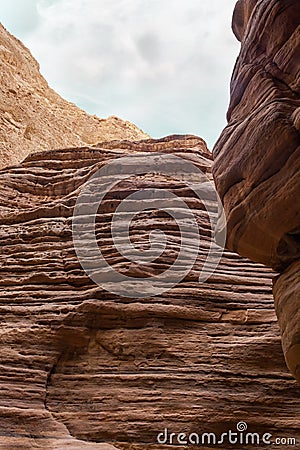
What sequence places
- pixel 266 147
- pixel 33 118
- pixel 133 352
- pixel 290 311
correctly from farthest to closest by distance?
pixel 33 118 → pixel 133 352 → pixel 290 311 → pixel 266 147

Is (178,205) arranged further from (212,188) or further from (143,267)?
(143,267)

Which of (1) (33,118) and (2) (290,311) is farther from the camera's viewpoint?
(1) (33,118)

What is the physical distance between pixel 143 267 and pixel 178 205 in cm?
197

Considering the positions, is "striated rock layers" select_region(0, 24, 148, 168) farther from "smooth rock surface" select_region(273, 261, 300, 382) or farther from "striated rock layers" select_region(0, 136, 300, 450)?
"smooth rock surface" select_region(273, 261, 300, 382)

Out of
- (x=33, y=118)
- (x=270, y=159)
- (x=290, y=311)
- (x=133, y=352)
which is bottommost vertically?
(x=290, y=311)

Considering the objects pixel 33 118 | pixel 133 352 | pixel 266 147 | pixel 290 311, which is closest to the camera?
pixel 266 147

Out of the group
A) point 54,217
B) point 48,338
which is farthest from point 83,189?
point 48,338

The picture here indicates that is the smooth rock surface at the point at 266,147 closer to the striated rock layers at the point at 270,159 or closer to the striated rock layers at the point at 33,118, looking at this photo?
the striated rock layers at the point at 270,159

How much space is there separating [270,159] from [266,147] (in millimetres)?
132

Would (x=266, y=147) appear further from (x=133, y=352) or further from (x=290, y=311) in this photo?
(x=133, y=352)

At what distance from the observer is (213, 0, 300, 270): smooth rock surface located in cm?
504

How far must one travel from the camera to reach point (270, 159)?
5102mm

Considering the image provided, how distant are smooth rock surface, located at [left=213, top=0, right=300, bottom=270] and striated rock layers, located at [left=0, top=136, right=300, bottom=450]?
2276mm

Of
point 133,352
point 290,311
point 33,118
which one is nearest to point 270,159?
point 290,311
